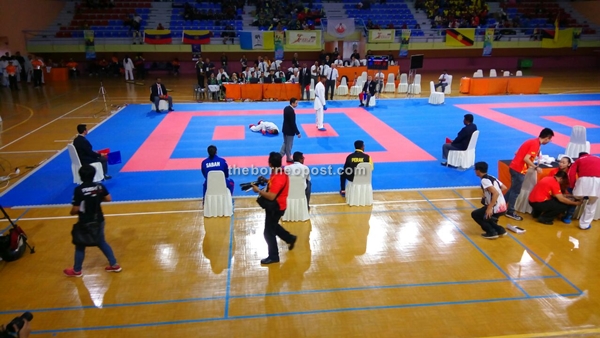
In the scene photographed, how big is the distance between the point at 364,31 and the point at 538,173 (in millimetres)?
24124

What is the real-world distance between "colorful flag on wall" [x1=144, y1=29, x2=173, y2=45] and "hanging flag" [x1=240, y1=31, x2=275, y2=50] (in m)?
5.22

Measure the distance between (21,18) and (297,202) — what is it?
90.9ft

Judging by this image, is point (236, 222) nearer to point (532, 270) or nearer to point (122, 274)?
point (122, 274)

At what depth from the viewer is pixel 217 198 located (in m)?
8.02

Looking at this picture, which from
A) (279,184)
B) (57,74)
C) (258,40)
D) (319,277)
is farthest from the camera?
(258,40)

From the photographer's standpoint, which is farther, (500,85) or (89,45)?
(89,45)

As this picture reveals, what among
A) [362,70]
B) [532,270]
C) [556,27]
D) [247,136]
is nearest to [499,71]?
[556,27]

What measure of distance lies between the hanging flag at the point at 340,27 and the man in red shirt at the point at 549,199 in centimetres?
2378

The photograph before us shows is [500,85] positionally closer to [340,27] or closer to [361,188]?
[340,27]

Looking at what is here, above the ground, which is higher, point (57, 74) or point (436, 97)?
point (57, 74)

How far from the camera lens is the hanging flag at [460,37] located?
3016 cm

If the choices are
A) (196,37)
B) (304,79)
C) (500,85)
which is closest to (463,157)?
(304,79)

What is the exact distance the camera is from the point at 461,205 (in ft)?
28.3

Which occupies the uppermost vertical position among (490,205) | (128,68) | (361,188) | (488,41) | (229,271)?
(488,41)
